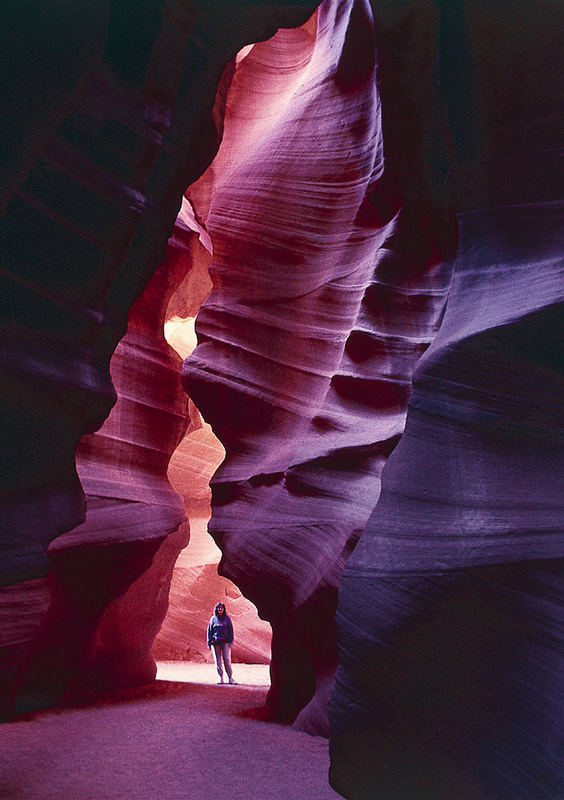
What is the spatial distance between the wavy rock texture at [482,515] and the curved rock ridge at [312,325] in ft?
4.05

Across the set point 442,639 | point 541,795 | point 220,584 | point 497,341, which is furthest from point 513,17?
point 220,584

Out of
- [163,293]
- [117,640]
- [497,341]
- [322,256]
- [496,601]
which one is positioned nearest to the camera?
[496,601]

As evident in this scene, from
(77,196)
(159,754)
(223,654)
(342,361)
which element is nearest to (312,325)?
(342,361)

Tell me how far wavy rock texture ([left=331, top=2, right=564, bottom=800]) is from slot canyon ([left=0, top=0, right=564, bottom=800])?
2 centimetres

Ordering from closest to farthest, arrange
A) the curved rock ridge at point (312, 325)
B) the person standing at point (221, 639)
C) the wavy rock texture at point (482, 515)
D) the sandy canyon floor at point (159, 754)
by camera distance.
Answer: the wavy rock texture at point (482, 515) < the sandy canyon floor at point (159, 754) < the curved rock ridge at point (312, 325) < the person standing at point (221, 639)

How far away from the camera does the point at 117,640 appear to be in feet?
28.2

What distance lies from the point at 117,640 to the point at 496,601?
5939 millimetres

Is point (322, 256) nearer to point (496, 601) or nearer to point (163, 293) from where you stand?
point (163, 293)

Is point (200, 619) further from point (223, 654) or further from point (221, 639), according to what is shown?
point (221, 639)

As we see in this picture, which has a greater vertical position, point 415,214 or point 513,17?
point 513,17

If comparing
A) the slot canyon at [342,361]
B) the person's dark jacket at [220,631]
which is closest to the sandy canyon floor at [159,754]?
the slot canyon at [342,361]

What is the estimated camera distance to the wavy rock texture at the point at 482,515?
12.3 feet

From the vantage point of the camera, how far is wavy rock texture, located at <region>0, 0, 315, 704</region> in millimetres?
4031

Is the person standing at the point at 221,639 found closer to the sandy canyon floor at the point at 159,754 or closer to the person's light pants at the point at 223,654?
the person's light pants at the point at 223,654
